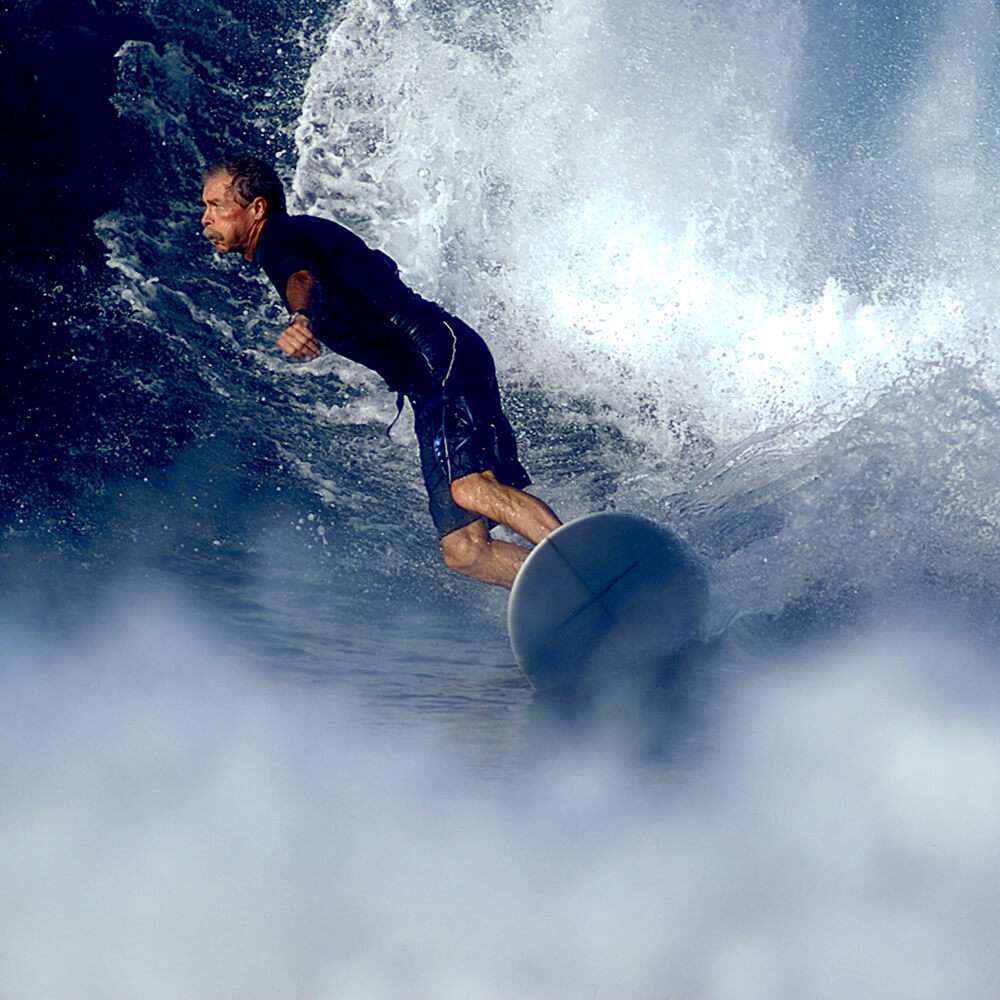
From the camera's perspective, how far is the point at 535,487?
535cm

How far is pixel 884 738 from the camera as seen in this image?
3.10 m

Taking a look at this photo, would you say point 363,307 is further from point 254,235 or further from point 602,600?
point 602,600

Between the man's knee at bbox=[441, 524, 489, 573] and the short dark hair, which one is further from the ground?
the short dark hair

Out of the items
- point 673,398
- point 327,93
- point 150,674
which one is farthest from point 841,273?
point 150,674

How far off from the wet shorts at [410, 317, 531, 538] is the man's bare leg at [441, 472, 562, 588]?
4cm

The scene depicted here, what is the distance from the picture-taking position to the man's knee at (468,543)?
3805mm

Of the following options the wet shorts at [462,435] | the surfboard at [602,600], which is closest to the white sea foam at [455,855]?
the surfboard at [602,600]

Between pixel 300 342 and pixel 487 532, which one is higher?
pixel 300 342

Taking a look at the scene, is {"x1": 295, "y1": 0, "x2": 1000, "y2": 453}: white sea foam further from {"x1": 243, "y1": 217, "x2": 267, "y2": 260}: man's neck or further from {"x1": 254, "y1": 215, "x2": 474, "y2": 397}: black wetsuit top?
{"x1": 243, "y1": 217, "x2": 267, "y2": 260}: man's neck

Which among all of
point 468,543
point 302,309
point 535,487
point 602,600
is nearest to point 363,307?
point 302,309

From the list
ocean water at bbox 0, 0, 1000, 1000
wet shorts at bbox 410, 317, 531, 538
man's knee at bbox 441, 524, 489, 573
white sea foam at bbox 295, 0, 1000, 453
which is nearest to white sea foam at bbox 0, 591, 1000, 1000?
ocean water at bbox 0, 0, 1000, 1000

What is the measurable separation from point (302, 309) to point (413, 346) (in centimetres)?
→ 51


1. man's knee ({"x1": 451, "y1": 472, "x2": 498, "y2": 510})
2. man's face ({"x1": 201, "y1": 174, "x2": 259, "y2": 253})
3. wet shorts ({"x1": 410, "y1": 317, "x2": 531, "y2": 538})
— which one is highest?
man's face ({"x1": 201, "y1": 174, "x2": 259, "y2": 253})

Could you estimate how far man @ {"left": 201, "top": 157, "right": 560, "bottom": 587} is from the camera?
3.43 metres
